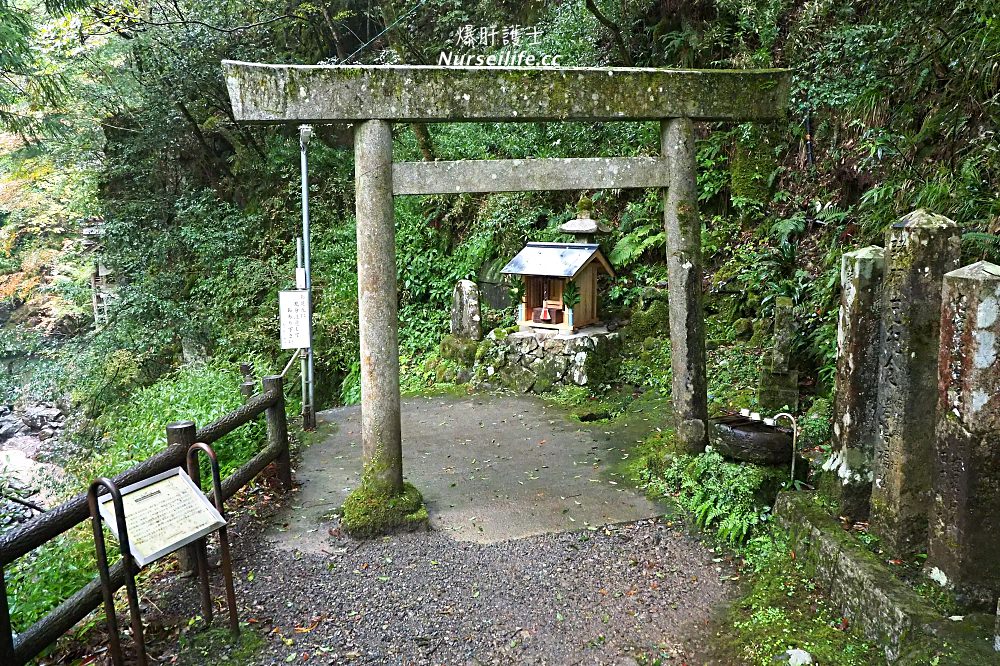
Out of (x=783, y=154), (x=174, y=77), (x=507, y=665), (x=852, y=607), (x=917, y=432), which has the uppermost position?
(x=174, y=77)

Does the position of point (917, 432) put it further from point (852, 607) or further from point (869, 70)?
point (869, 70)

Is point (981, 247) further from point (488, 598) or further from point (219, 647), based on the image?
point (219, 647)

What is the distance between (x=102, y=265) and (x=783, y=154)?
1311 centimetres

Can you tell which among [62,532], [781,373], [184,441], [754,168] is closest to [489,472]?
[184,441]

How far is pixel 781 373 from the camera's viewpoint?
7078 mm

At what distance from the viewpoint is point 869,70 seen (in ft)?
→ 22.6

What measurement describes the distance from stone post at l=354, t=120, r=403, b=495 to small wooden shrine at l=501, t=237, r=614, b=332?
366 centimetres

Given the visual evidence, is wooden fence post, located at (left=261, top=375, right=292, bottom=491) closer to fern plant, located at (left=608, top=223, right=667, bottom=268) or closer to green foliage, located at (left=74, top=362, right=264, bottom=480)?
green foliage, located at (left=74, top=362, right=264, bottom=480)

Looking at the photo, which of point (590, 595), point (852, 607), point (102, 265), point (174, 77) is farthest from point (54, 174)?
point (852, 607)

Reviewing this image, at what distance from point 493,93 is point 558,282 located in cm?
406

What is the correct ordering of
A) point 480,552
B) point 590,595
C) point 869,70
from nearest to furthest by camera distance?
point 590,595, point 480,552, point 869,70

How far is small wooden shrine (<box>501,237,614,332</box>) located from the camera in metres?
8.57

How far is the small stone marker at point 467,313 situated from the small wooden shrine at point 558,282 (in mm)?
1261

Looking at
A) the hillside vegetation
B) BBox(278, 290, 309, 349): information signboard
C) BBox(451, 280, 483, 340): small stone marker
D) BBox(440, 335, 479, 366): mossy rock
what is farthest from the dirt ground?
BBox(451, 280, 483, 340): small stone marker
